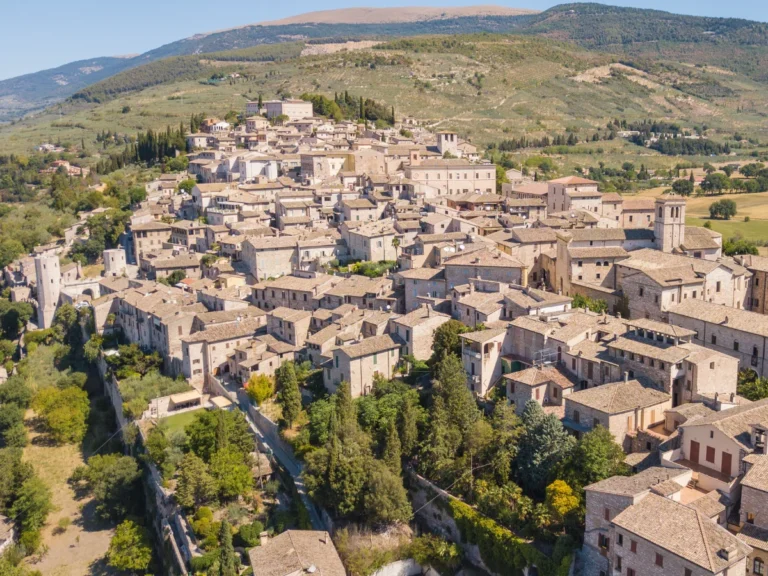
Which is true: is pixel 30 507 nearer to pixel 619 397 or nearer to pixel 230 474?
pixel 230 474

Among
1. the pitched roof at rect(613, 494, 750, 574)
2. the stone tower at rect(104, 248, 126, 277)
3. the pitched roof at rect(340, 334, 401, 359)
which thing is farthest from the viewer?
the stone tower at rect(104, 248, 126, 277)

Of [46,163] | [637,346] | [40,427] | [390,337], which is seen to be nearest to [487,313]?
[390,337]

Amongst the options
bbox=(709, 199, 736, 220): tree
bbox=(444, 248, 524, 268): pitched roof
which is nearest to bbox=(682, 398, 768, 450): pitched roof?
bbox=(444, 248, 524, 268): pitched roof

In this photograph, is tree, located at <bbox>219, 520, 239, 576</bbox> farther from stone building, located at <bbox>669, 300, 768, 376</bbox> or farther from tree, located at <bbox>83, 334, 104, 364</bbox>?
tree, located at <bbox>83, 334, 104, 364</bbox>

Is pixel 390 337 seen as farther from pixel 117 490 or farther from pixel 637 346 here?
pixel 117 490

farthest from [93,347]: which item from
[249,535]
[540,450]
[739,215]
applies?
[739,215]

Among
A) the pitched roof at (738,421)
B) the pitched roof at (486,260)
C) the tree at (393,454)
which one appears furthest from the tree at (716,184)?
the tree at (393,454)

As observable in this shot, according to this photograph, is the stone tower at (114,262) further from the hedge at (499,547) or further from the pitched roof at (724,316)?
the pitched roof at (724,316)
